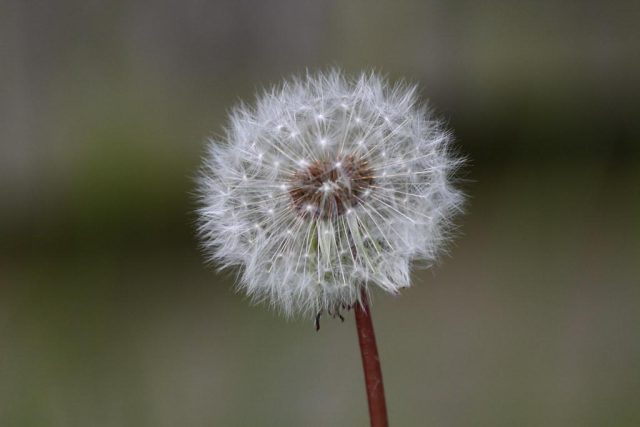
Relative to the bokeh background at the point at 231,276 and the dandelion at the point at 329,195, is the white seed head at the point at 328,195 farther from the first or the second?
the bokeh background at the point at 231,276

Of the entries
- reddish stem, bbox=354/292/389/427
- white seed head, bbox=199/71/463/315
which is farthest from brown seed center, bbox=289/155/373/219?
reddish stem, bbox=354/292/389/427

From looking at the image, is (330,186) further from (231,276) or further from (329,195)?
(231,276)

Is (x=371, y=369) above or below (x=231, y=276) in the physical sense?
below

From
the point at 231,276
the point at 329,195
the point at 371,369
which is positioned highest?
the point at 231,276

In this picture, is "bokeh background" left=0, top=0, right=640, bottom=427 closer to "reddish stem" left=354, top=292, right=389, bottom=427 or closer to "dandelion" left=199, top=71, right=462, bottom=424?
"dandelion" left=199, top=71, right=462, bottom=424

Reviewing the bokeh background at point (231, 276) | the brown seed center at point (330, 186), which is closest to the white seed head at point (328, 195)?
the brown seed center at point (330, 186)

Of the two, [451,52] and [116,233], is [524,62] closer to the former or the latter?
[451,52]

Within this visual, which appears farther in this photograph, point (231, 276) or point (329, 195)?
point (231, 276)

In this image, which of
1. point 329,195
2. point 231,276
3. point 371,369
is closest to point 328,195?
point 329,195
